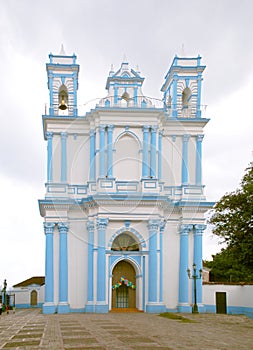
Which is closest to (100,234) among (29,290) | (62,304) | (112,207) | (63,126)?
(112,207)

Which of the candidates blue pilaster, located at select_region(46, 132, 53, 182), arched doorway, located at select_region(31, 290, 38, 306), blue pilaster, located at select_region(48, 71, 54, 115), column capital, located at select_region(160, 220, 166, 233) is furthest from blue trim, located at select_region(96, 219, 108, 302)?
arched doorway, located at select_region(31, 290, 38, 306)

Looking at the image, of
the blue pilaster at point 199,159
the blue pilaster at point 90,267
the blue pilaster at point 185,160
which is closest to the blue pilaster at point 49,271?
the blue pilaster at point 90,267

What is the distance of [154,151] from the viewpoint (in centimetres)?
3319

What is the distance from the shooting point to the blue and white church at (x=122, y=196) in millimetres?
31297

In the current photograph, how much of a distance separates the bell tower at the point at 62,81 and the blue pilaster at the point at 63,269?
802 centimetres

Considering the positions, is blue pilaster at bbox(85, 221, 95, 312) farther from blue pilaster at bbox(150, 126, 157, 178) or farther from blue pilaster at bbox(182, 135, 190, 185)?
blue pilaster at bbox(182, 135, 190, 185)

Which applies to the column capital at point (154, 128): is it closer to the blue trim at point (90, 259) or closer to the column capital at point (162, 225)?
the column capital at point (162, 225)

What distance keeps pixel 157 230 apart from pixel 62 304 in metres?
7.20

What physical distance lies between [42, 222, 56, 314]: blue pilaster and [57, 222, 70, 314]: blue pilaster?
48cm

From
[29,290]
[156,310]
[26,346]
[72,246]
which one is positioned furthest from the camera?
[29,290]

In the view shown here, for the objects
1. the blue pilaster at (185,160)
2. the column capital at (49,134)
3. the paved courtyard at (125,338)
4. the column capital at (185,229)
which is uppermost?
the column capital at (49,134)

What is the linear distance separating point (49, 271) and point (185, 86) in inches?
608

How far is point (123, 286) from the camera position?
32.5m

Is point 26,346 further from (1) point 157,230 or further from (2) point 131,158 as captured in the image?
(2) point 131,158
